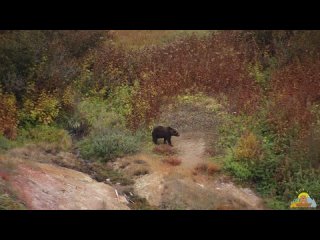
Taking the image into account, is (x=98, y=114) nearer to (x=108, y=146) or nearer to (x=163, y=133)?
(x=108, y=146)

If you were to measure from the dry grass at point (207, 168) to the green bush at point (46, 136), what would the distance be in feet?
12.5

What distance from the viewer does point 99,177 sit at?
13992 mm

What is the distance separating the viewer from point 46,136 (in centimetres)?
1562

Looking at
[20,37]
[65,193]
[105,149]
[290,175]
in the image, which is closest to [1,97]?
[20,37]

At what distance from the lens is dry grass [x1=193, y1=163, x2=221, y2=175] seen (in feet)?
46.2

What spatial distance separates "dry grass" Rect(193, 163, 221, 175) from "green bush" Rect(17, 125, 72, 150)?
12.5 feet

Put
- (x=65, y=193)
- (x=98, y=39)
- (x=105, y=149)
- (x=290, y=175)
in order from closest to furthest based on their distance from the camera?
A: 1. (x=65, y=193)
2. (x=290, y=175)
3. (x=105, y=149)
4. (x=98, y=39)

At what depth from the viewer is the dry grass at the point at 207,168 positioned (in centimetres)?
1409

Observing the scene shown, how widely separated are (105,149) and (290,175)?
4956mm

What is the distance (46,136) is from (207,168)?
475cm

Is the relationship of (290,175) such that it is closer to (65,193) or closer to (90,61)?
(65,193)

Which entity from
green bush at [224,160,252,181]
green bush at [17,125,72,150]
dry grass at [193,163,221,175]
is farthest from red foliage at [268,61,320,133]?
green bush at [17,125,72,150]

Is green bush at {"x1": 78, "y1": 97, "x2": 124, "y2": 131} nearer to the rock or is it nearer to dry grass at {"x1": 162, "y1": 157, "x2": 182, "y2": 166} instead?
dry grass at {"x1": 162, "y1": 157, "x2": 182, "y2": 166}
